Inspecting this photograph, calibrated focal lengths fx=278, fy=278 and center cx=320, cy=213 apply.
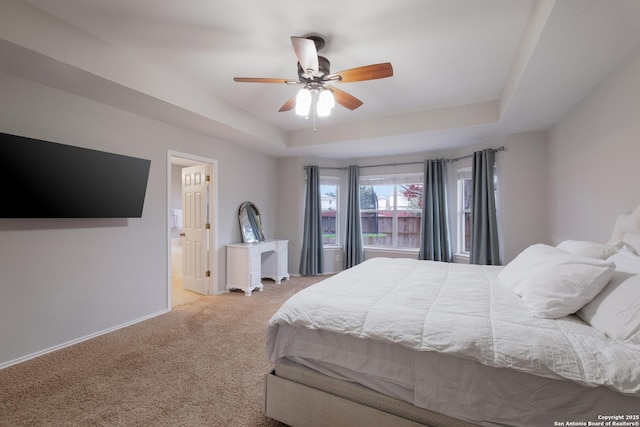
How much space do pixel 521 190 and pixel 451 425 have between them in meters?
3.57

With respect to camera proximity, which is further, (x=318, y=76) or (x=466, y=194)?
(x=466, y=194)

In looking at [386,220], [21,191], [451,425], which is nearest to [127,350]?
[21,191]

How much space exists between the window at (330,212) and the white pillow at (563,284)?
4.19m

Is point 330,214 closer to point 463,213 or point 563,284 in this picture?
point 463,213

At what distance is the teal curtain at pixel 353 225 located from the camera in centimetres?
539

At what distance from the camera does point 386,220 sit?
18.2ft

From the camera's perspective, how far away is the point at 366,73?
6.99 ft

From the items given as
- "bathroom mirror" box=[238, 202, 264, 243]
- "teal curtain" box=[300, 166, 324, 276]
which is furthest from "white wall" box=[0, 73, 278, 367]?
"teal curtain" box=[300, 166, 324, 276]

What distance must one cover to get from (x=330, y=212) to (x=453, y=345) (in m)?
4.62

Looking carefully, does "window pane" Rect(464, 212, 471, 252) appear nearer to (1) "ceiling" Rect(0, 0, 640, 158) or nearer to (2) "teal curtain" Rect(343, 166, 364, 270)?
(1) "ceiling" Rect(0, 0, 640, 158)

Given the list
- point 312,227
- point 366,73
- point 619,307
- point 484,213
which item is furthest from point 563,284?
point 312,227

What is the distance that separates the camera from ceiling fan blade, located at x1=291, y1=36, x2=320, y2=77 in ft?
5.89

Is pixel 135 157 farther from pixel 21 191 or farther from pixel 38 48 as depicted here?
pixel 38 48

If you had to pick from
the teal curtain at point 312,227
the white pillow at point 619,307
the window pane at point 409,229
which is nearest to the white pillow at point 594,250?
the white pillow at point 619,307
